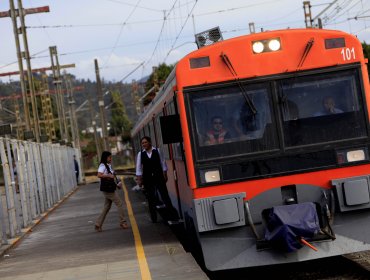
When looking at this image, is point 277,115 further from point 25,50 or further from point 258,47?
point 25,50

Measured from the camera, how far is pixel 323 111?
10750mm

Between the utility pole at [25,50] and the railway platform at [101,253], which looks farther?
the utility pole at [25,50]

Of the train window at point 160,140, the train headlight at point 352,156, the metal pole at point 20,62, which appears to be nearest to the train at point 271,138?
the train headlight at point 352,156

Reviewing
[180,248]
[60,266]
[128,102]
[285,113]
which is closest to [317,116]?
[285,113]

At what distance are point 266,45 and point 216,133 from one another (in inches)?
51.3

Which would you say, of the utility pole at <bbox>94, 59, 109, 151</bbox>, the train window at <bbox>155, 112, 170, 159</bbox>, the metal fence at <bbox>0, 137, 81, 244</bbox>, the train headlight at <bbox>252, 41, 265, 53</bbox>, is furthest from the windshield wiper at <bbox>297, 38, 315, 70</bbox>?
the utility pole at <bbox>94, 59, 109, 151</bbox>

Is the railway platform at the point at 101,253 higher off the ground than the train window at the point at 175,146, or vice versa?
the train window at the point at 175,146

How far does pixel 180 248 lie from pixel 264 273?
129 centimetres

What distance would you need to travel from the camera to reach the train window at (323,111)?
10727 mm

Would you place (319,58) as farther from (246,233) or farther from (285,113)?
(246,233)

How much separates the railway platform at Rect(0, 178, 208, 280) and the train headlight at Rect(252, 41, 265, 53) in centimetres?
282

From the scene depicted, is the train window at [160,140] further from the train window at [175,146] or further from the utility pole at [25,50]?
the utility pole at [25,50]

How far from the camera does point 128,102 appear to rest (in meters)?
180

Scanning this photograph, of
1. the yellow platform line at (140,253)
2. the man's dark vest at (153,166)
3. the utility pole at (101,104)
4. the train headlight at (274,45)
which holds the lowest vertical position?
the yellow platform line at (140,253)
